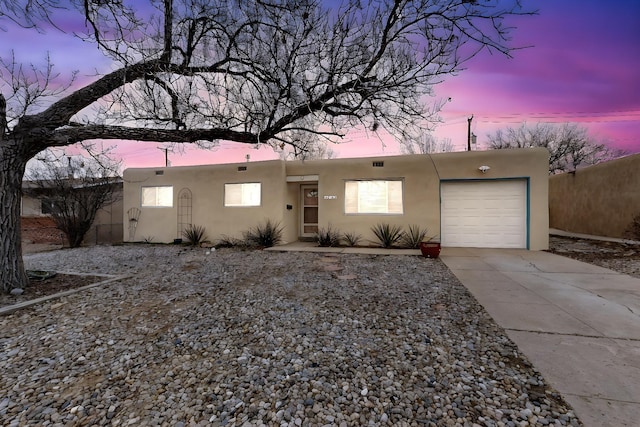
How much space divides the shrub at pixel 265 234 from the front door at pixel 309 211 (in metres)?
1.69

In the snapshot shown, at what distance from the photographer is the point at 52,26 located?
12.7 feet

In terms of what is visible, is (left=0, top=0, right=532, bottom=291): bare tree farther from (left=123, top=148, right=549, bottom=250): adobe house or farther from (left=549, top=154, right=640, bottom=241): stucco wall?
(left=549, top=154, right=640, bottom=241): stucco wall

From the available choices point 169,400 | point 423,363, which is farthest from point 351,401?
point 169,400

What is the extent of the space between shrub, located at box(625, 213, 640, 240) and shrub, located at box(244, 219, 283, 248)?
11778 mm

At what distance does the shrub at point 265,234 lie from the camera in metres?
10.2

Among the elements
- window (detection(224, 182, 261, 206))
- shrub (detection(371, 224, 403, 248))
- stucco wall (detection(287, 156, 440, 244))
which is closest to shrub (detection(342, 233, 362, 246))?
stucco wall (detection(287, 156, 440, 244))

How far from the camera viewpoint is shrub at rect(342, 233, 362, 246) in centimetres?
994

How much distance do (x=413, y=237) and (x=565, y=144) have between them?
21450 mm

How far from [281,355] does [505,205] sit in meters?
9.07

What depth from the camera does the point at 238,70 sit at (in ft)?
16.6

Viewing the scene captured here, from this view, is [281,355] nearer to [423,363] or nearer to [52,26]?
[423,363]

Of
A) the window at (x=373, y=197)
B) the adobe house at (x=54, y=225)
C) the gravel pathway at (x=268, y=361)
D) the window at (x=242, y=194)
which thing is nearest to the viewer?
the gravel pathway at (x=268, y=361)

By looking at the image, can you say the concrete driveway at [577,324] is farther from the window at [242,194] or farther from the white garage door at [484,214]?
the window at [242,194]

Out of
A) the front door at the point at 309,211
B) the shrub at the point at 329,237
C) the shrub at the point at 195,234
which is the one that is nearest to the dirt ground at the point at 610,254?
the shrub at the point at 329,237
